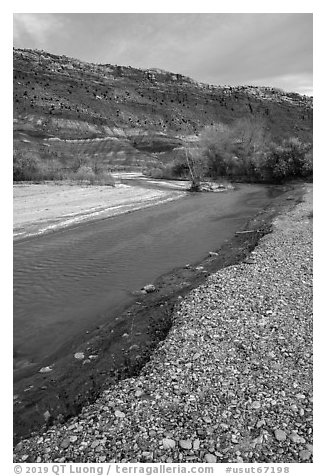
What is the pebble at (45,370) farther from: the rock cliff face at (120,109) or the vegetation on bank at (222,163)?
the rock cliff face at (120,109)

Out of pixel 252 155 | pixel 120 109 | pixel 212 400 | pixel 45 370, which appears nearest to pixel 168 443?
pixel 212 400

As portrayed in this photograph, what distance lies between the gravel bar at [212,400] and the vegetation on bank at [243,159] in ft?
102

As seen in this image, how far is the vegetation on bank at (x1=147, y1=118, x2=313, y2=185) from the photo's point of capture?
39531 mm

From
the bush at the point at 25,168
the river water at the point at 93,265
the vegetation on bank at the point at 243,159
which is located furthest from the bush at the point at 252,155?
the bush at the point at 25,168

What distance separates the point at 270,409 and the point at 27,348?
17.1ft

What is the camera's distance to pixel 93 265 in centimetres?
1284

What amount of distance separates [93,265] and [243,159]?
1517 inches

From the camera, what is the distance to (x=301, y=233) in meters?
14.5

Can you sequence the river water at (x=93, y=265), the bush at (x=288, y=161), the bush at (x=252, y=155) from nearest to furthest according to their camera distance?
the river water at (x=93, y=265) → the bush at (x=288, y=161) → the bush at (x=252, y=155)

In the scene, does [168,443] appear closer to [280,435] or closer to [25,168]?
[280,435]

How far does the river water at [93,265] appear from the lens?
8.25 meters

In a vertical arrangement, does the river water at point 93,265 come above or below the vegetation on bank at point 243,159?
below
